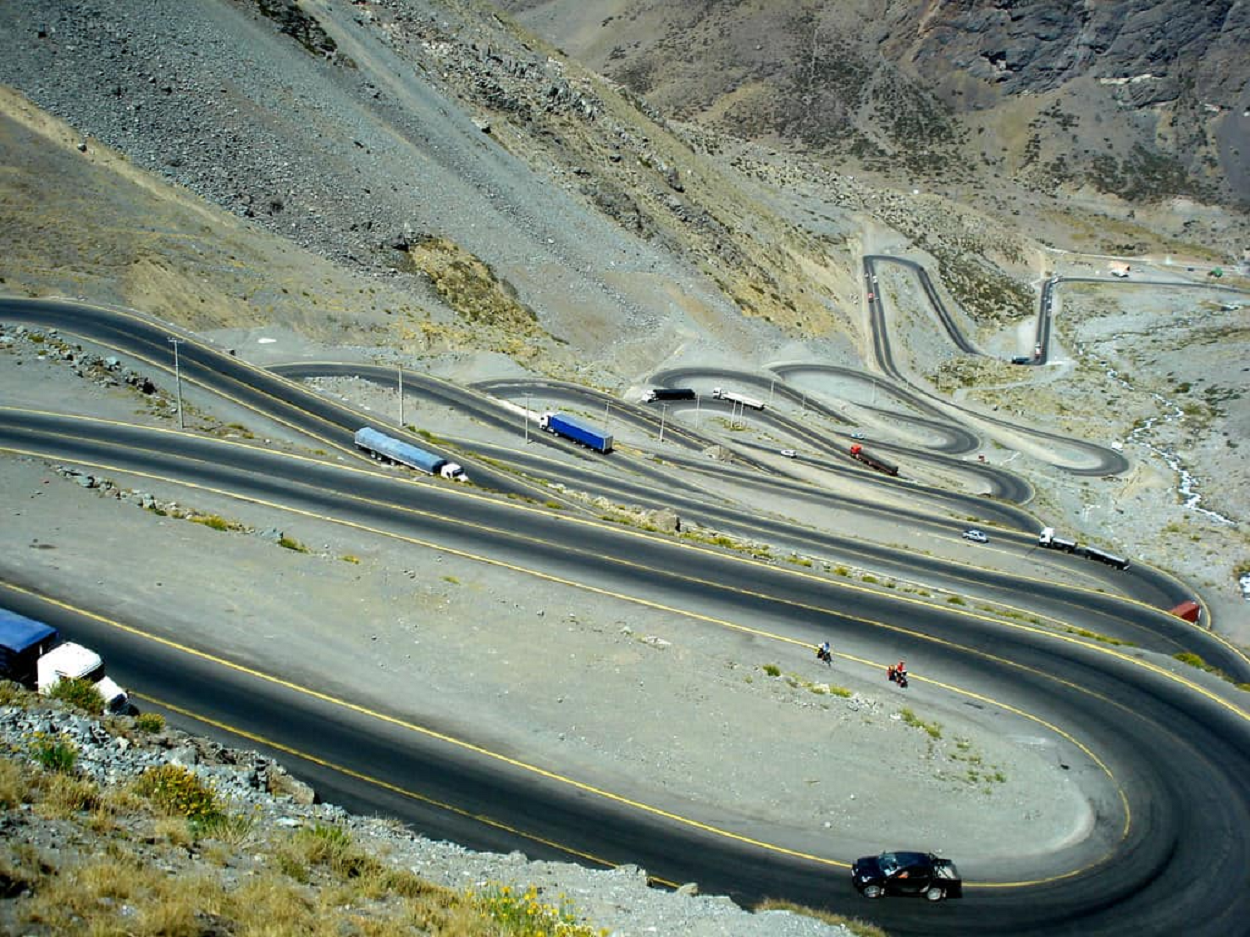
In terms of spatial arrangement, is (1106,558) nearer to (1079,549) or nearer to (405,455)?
(1079,549)

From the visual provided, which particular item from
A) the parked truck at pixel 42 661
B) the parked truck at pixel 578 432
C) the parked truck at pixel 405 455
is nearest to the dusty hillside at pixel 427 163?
the parked truck at pixel 578 432

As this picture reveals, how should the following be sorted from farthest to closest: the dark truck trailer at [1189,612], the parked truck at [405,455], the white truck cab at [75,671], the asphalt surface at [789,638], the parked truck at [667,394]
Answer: the parked truck at [667,394] → the dark truck trailer at [1189,612] → the parked truck at [405,455] → the asphalt surface at [789,638] → the white truck cab at [75,671]

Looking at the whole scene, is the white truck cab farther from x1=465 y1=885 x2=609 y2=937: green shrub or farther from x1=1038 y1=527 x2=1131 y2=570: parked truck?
x1=1038 y1=527 x2=1131 y2=570: parked truck

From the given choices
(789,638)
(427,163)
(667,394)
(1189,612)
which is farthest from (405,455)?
(427,163)

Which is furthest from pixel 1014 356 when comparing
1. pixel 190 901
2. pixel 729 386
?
pixel 190 901

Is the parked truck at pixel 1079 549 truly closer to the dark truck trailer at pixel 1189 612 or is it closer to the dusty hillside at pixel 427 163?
the dark truck trailer at pixel 1189 612

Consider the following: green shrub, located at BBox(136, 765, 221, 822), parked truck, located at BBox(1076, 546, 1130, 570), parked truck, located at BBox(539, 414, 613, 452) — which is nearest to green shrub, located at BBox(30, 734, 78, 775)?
green shrub, located at BBox(136, 765, 221, 822)

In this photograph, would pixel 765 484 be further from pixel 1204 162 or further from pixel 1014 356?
pixel 1204 162
